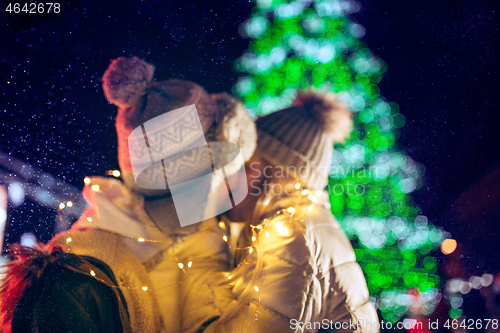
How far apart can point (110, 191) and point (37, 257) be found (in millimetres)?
165

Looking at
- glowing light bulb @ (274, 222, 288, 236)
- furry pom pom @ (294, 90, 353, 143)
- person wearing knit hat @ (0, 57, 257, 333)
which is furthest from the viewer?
furry pom pom @ (294, 90, 353, 143)

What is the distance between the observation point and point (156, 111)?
0.47 metres

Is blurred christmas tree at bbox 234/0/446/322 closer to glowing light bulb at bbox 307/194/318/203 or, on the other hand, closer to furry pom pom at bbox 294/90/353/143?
furry pom pom at bbox 294/90/353/143

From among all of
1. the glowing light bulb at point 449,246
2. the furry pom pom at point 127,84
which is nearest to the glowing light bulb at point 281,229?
the furry pom pom at point 127,84

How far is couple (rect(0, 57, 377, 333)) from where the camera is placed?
451mm

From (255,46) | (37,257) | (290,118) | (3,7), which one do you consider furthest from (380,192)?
(3,7)

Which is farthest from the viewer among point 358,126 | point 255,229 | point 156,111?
point 358,126

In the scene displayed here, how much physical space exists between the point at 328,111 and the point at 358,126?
128 millimetres

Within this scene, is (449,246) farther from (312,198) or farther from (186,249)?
(186,249)

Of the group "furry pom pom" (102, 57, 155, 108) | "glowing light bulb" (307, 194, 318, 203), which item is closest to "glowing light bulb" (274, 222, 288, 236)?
"glowing light bulb" (307, 194, 318, 203)

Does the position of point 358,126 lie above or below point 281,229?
above

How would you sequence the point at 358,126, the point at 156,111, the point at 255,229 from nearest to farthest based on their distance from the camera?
the point at 156,111, the point at 255,229, the point at 358,126

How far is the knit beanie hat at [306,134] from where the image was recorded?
631 mm

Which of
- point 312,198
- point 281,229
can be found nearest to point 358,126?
point 312,198
